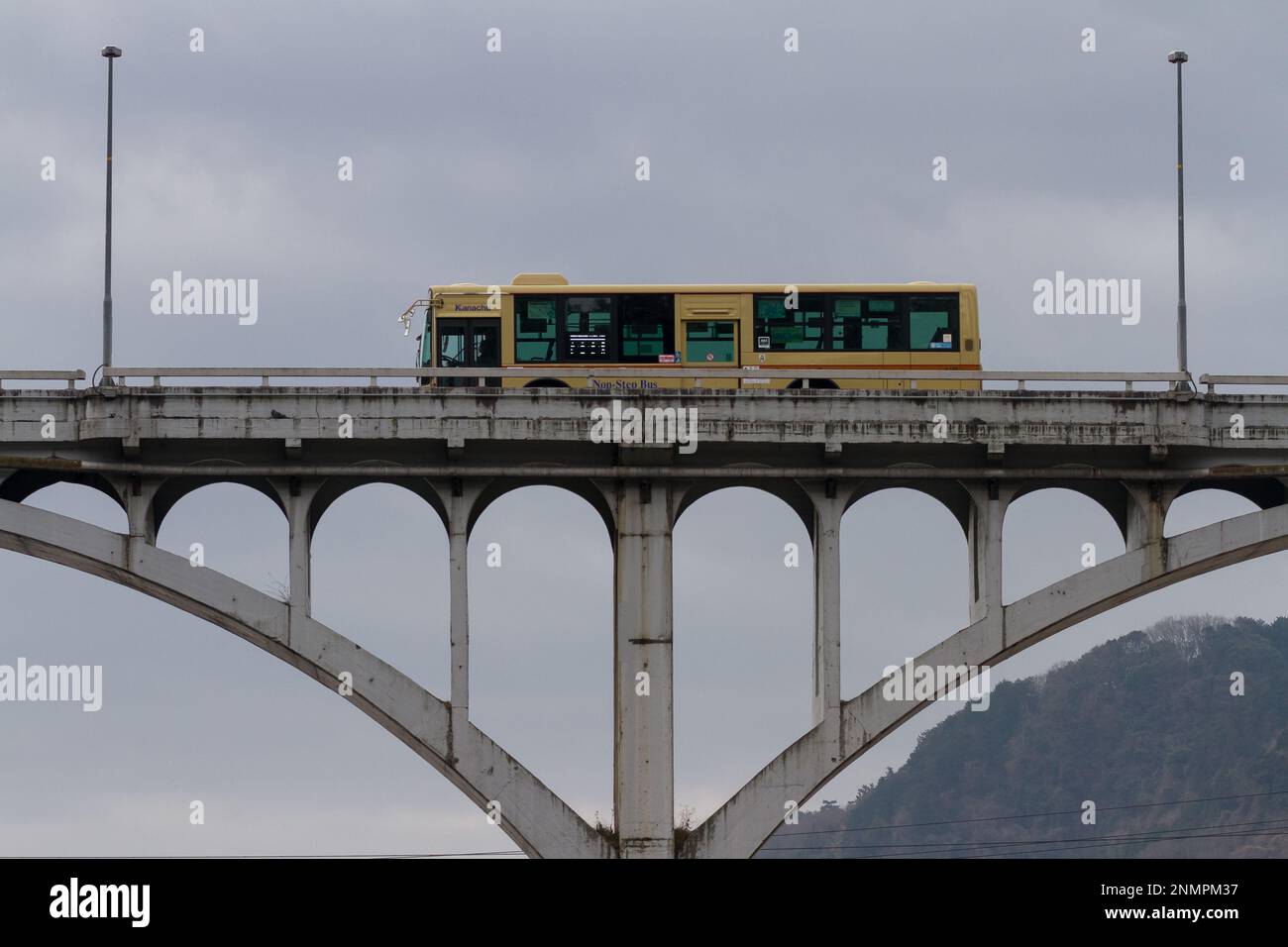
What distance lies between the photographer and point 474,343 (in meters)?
48.4

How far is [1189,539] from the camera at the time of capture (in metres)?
43.8

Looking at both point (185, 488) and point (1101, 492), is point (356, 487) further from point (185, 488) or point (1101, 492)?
point (1101, 492)

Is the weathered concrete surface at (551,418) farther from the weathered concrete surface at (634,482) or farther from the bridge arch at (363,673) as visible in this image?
the bridge arch at (363,673)

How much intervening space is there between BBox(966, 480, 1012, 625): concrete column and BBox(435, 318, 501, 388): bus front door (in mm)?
11206

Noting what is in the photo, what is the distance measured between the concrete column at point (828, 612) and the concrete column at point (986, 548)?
109 inches

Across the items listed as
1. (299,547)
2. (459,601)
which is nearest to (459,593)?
(459,601)

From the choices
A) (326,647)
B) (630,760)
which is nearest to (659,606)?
(630,760)

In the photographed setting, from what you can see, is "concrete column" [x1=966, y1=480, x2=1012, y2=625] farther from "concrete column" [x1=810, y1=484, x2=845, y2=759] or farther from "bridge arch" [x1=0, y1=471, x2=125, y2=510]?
"bridge arch" [x1=0, y1=471, x2=125, y2=510]

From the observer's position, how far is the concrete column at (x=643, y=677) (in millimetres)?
42281

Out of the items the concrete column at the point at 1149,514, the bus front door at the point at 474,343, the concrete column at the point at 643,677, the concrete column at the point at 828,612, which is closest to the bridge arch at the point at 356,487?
the concrete column at the point at 643,677

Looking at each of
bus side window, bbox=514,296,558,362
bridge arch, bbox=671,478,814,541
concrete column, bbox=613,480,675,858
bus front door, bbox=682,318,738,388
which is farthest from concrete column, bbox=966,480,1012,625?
bus side window, bbox=514,296,558,362

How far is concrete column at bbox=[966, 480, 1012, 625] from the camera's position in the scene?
142 ft

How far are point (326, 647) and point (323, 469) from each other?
3608mm
